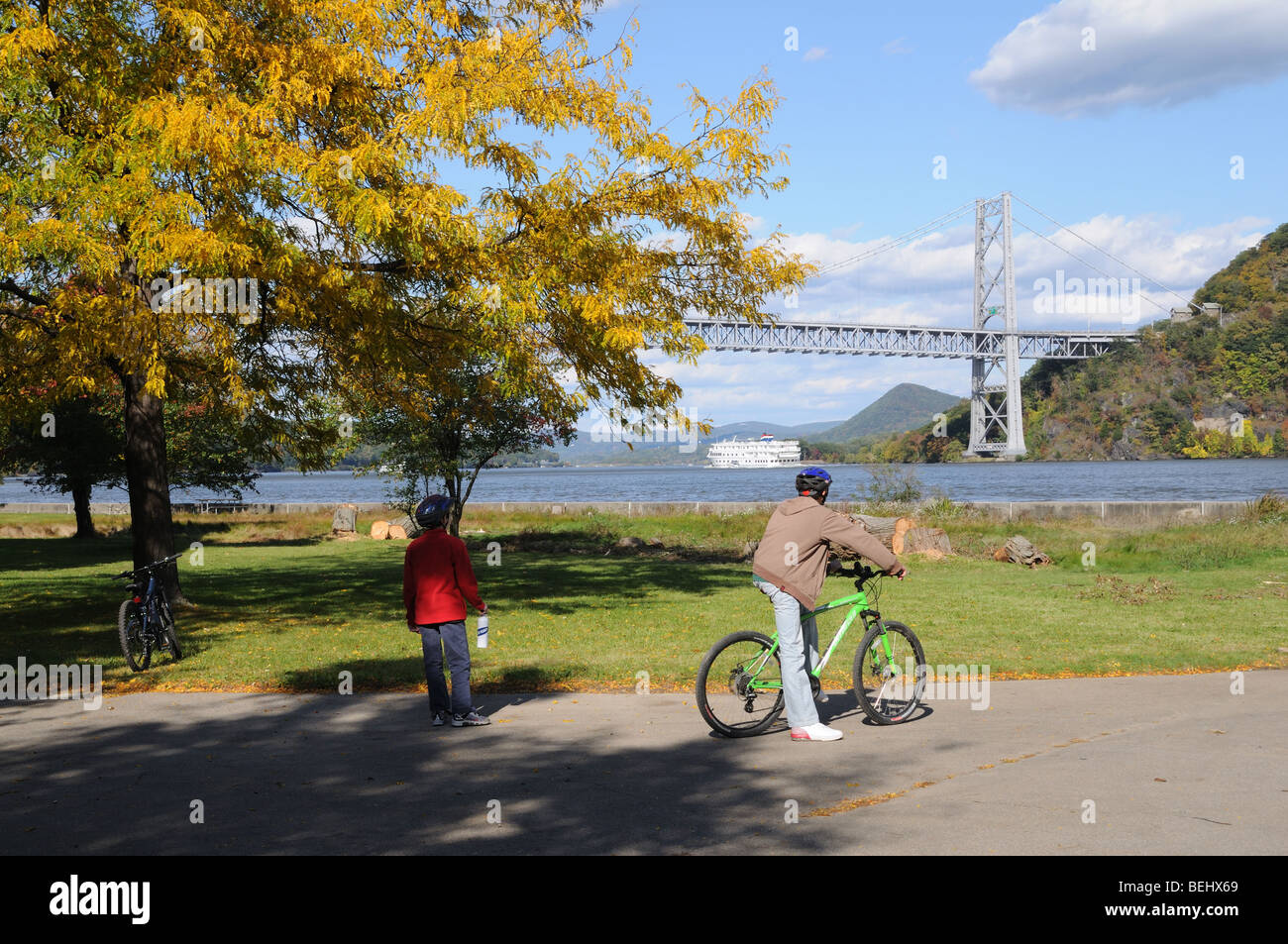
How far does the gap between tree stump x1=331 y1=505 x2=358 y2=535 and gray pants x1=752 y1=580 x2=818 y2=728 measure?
2891cm

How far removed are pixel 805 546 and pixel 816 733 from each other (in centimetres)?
123


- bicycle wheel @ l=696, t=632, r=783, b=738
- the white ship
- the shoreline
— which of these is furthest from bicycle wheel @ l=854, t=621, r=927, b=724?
the white ship

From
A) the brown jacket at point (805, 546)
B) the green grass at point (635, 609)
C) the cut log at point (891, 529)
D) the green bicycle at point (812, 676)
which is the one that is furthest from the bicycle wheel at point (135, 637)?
the cut log at point (891, 529)

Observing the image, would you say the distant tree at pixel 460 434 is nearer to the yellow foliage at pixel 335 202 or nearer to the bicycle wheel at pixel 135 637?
the yellow foliage at pixel 335 202

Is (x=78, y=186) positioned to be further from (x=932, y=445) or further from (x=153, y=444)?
(x=932, y=445)

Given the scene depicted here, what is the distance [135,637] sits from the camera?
34.8 feet

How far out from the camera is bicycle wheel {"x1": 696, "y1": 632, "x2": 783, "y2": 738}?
24.6ft

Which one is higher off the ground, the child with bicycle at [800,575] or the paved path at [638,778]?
the child with bicycle at [800,575]

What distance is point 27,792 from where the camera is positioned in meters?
6.23

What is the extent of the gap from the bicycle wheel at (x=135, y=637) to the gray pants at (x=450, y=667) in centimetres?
400

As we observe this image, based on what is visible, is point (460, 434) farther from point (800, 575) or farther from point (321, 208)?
point (800, 575)

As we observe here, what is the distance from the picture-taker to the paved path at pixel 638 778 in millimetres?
5242

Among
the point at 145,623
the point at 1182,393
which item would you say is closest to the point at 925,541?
the point at 145,623

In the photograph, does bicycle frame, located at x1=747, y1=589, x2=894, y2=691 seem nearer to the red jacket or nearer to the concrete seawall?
the red jacket
